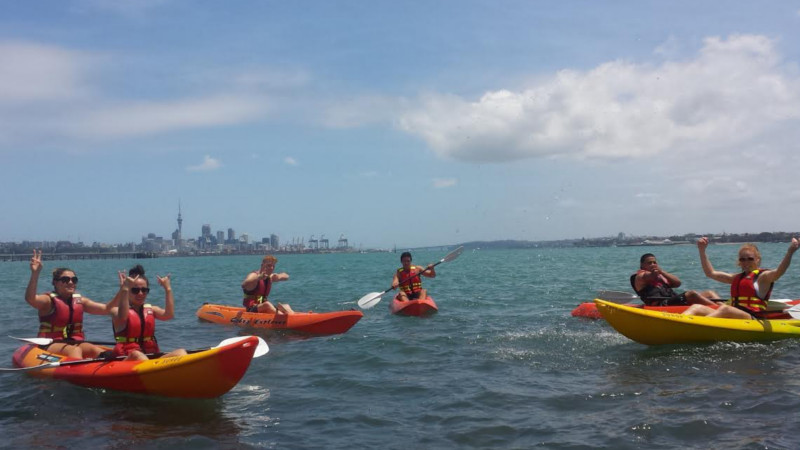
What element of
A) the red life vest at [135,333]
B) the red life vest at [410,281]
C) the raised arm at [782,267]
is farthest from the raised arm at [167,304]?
the raised arm at [782,267]

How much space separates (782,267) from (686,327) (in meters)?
1.52

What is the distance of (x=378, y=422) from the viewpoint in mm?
6016

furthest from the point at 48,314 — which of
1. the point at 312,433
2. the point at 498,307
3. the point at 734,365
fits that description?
the point at 498,307

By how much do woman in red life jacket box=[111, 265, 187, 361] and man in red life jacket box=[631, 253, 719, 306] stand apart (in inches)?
307

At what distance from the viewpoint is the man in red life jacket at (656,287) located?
10.5 meters

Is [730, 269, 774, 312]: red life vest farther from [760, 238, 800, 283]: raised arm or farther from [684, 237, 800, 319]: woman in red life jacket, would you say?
[760, 238, 800, 283]: raised arm

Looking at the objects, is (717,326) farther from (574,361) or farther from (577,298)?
(577,298)

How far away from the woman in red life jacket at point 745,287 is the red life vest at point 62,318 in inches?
356

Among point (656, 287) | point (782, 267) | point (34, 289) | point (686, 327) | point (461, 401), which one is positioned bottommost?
point (461, 401)

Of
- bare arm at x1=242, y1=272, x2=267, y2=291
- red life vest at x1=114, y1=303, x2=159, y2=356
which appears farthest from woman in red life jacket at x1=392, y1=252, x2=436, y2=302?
red life vest at x1=114, y1=303, x2=159, y2=356

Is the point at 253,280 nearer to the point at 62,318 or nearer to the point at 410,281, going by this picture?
the point at 410,281

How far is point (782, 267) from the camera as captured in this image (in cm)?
829

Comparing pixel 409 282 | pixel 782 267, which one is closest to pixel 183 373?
pixel 782 267

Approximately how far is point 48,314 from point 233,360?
335 cm
